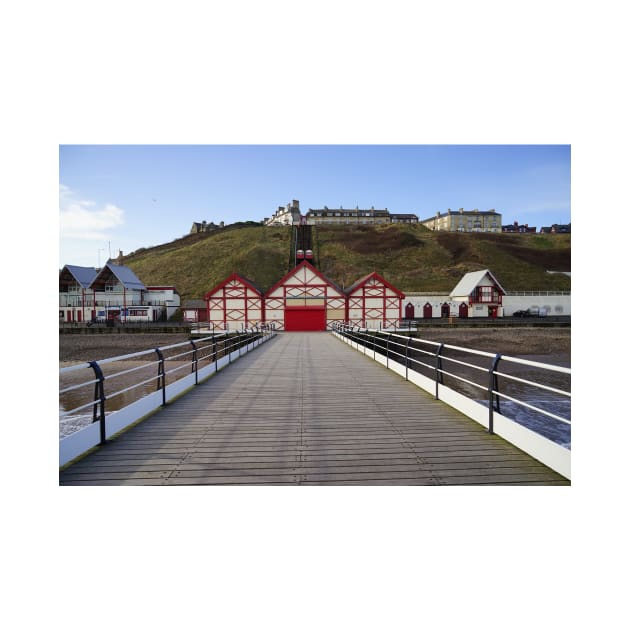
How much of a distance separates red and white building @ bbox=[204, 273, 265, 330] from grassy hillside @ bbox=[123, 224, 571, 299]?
25.0m

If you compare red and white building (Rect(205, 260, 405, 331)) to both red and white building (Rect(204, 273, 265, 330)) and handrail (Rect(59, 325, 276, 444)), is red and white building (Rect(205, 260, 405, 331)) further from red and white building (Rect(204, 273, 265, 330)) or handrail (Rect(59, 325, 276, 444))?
handrail (Rect(59, 325, 276, 444))

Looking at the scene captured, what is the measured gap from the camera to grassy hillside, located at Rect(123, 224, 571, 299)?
235ft

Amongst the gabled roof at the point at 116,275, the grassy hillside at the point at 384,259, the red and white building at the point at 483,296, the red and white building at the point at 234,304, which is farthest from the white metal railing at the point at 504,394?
the grassy hillside at the point at 384,259

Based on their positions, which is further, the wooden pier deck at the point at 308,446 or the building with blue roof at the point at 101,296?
the building with blue roof at the point at 101,296

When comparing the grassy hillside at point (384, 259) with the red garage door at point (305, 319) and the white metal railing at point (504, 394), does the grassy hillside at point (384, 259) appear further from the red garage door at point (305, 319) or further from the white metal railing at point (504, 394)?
the white metal railing at point (504, 394)

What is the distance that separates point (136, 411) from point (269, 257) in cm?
7702

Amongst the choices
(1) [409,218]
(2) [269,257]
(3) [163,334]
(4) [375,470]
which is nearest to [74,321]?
(3) [163,334]

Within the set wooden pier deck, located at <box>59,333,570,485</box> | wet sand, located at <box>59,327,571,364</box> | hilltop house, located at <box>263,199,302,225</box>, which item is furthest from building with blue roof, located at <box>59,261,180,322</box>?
hilltop house, located at <box>263,199,302,225</box>

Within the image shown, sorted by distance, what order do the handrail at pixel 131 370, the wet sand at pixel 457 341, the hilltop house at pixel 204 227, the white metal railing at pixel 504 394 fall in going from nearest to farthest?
the white metal railing at pixel 504 394 → the handrail at pixel 131 370 → the wet sand at pixel 457 341 → the hilltop house at pixel 204 227

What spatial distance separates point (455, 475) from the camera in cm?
430

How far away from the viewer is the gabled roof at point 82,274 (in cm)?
4862

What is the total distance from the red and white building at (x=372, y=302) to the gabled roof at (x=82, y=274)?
30180 millimetres

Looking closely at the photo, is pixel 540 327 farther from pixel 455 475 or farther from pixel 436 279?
pixel 455 475

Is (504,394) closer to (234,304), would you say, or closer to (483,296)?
(234,304)
